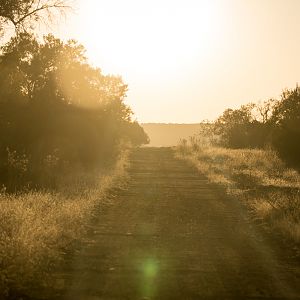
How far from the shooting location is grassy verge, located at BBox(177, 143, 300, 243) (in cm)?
1256

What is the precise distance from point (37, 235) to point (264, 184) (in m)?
13.1

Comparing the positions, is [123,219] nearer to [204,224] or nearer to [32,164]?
[204,224]

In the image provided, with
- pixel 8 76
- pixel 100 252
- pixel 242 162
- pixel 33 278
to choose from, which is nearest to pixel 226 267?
pixel 100 252

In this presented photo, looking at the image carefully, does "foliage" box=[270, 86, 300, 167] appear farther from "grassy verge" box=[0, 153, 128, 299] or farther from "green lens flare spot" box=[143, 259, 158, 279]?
"green lens flare spot" box=[143, 259, 158, 279]

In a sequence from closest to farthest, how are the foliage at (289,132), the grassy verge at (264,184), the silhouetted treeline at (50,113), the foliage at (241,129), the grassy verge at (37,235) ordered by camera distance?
the grassy verge at (37,235)
the grassy verge at (264,184)
the silhouetted treeline at (50,113)
the foliage at (289,132)
the foliage at (241,129)

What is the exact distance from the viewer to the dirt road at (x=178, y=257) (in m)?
7.18

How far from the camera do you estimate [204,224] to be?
12594 mm

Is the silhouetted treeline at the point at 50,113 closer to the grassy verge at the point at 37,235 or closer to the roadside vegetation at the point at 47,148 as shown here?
the roadside vegetation at the point at 47,148

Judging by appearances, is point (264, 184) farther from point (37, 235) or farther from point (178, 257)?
point (37, 235)

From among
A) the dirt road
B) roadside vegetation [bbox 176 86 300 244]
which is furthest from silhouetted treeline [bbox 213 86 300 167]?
the dirt road

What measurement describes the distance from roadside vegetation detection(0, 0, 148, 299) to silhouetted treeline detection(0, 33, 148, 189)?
42 mm

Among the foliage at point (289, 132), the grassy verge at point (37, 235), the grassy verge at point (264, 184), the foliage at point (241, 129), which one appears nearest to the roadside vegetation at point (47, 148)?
the grassy verge at point (37, 235)

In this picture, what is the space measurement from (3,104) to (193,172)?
10.3m

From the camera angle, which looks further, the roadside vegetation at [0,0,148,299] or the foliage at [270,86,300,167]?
the foliage at [270,86,300,167]
